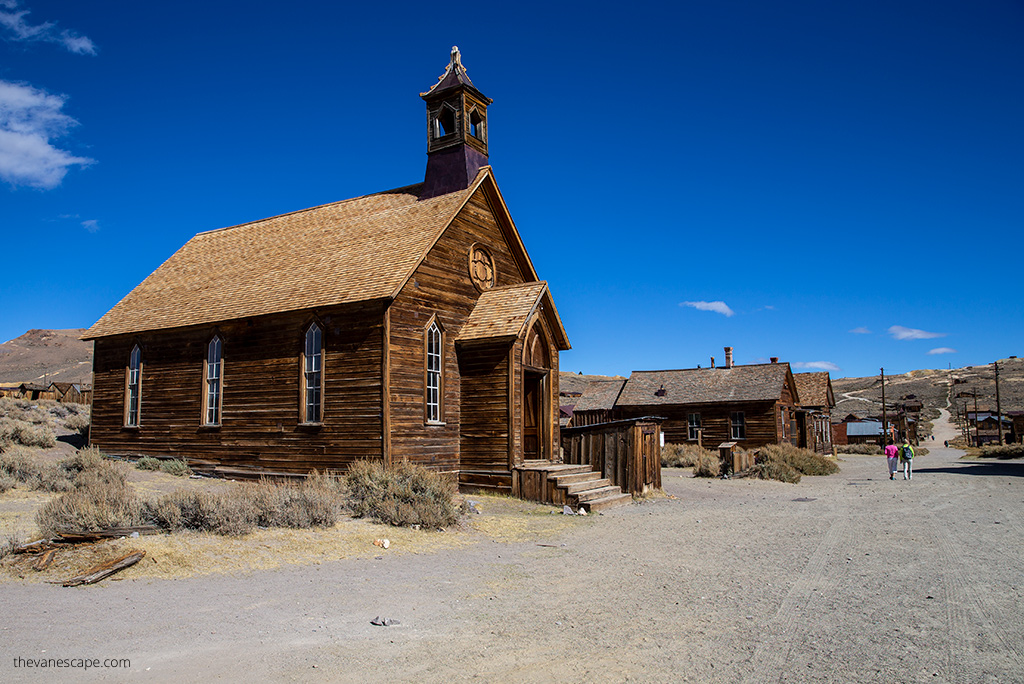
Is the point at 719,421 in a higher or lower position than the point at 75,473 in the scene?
higher

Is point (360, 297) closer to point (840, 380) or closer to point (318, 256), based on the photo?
point (318, 256)

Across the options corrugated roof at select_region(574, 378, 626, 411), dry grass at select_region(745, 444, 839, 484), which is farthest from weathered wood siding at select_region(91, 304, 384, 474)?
corrugated roof at select_region(574, 378, 626, 411)

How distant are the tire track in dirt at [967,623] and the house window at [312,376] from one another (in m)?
12.4

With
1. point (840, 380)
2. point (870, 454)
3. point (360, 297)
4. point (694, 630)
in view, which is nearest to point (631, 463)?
point (360, 297)

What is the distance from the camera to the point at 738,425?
34875 millimetres

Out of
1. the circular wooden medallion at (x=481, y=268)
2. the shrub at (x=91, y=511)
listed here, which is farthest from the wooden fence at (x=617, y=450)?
the shrub at (x=91, y=511)

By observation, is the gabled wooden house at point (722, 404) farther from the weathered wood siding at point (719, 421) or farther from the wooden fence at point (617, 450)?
the wooden fence at point (617, 450)

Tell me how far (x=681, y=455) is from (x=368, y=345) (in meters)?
21.1

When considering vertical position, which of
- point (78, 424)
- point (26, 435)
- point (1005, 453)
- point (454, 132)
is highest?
point (454, 132)

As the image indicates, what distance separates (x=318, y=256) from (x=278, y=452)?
17.3 feet

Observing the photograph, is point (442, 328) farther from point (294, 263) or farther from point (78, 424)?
point (78, 424)

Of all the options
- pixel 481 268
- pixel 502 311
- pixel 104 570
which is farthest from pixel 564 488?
pixel 104 570

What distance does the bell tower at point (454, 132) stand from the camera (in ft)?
62.2

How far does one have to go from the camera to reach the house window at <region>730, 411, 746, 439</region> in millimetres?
34688
